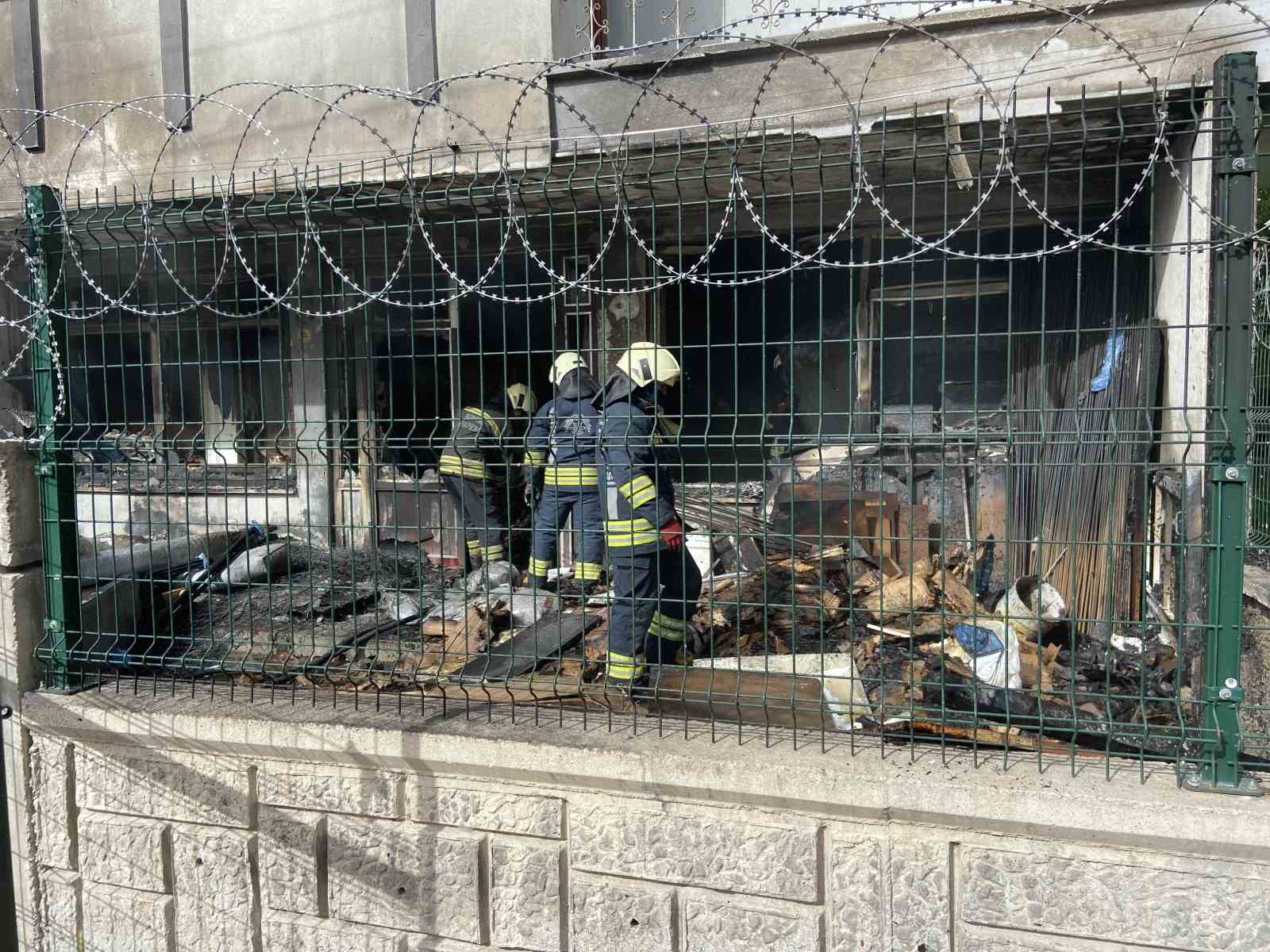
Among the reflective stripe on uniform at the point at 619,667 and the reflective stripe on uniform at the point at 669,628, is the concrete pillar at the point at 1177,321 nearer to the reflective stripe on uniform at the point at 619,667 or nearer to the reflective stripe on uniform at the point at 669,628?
the reflective stripe on uniform at the point at 669,628

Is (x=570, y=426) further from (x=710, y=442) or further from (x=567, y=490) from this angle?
(x=567, y=490)

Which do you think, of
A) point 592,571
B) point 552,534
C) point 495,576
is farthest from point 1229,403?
point 495,576

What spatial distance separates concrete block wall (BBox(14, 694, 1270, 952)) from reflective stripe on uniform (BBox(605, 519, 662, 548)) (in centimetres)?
117

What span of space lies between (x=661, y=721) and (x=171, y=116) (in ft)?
25.1

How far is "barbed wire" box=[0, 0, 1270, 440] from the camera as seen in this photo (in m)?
2.87

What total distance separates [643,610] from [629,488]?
0.54 metres

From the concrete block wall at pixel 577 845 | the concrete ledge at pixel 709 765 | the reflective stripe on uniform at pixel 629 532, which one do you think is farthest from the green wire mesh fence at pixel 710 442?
the concrete block wall at pixel 577 845

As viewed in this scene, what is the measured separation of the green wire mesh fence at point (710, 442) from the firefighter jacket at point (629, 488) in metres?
0.02

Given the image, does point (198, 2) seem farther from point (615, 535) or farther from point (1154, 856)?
point (1154, 856)

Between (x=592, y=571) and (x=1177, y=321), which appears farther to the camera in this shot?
(x=1177, y=321)

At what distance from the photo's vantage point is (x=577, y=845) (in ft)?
10.2

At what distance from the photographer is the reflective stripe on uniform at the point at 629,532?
13.9 ft

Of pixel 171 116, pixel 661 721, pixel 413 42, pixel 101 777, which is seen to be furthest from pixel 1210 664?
pixel 171 116

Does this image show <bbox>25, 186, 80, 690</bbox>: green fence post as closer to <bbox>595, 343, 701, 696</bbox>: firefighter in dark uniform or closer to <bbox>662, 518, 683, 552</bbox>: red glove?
<bbox>595, 343, 701, 696</bbox>: firefighter in dark uniform
